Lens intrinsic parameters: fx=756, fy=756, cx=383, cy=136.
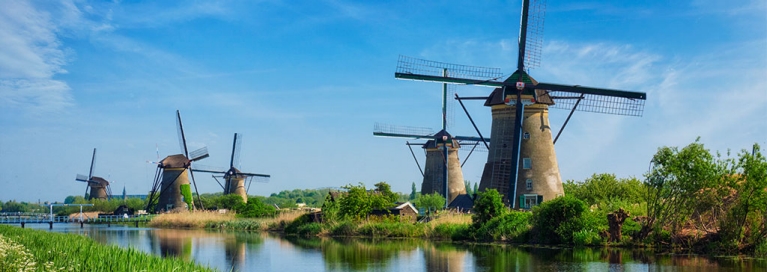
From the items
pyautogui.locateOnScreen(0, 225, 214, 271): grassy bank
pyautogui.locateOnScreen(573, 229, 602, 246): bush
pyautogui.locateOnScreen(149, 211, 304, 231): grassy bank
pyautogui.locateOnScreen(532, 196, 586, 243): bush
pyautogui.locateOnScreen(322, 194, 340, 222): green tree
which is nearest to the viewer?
pyautogui.locateOnScreen(0, 225, 214, 271): grassy bank

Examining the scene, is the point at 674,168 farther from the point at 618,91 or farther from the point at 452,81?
the point at 452,81

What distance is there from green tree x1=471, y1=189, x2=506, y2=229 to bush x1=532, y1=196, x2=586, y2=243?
2.81 m

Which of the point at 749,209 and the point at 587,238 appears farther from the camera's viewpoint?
the point at 587,238

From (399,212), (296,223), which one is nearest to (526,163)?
(399,212)

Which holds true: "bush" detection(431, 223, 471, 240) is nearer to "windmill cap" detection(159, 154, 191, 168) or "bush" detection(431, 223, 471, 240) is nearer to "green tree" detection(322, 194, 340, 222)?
"green tree" detection(322, 194, 340, 222)

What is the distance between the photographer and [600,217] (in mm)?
26328

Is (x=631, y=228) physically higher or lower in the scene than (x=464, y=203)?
Result: lower

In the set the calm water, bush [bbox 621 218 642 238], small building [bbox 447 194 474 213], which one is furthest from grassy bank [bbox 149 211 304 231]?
bush [bbox 621 218 642 238]

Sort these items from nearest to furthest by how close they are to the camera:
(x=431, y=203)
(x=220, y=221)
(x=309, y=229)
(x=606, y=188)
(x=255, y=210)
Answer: (x=606, y=188), (x=309, y=229), (x=431, y=203), (x=220, y=221), (x=255, y=210)

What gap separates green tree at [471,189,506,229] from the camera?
2961 centimetres

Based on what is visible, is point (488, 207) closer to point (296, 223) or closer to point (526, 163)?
point (526, 163)

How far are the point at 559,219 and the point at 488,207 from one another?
3.90 metres

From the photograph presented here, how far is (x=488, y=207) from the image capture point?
2962 centimetres

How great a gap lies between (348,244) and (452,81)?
10925mm
